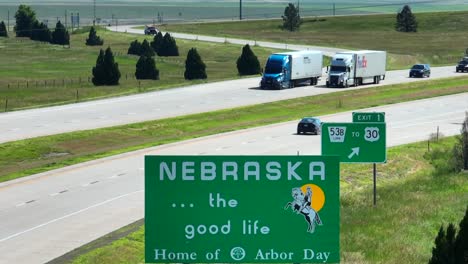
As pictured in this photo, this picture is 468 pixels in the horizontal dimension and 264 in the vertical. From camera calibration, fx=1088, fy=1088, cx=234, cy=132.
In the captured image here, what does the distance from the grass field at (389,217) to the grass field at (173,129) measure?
1391 centimetres

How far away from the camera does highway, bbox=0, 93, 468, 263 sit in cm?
3184

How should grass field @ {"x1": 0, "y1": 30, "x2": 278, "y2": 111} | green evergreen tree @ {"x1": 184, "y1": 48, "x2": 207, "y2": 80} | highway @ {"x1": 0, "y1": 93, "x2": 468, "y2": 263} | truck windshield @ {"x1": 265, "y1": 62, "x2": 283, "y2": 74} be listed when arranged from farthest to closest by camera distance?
green evergreen tree @ {"x1": 184, "y1": 48, "x2": 207, "y2": 80} → truck windshield @ {"x1": 265, "y1": 62, "x2": 283, "y2": 74} → grass field @ {"x1": 0, "y1": 30, "x2": 278, "y2": 111} → highway @ {"x1": 0, "y1": 93, "x2": 468, "y2": 263}

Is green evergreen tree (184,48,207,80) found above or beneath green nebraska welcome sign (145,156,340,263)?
beneath

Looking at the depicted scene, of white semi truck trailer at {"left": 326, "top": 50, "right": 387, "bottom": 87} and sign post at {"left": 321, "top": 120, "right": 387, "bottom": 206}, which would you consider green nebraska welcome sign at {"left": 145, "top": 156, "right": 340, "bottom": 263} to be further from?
white semi truck trailer at {"left": 326, "top": 50, "right": 387, "bottom": 87}

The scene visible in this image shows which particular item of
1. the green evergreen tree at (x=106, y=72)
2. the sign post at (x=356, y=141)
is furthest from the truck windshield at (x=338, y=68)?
the sign post at (x=356, y=141)

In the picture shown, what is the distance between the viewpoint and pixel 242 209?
1539 cm

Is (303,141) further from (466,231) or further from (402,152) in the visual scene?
(466,231)

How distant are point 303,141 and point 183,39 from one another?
103 m

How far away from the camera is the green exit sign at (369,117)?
34531mm

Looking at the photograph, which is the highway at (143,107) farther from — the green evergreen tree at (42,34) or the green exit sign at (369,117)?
the green evergreen tree at (42,34)

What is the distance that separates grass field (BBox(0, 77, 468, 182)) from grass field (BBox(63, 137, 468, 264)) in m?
13.9

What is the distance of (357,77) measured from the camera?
97312mm

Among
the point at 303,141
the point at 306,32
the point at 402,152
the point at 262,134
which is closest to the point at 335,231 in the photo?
the point at 402,152

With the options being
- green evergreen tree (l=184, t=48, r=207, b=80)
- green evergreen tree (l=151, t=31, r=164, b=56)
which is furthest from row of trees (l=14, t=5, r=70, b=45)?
green evergreen tree (l=184, t=48, r=207, b=80)
